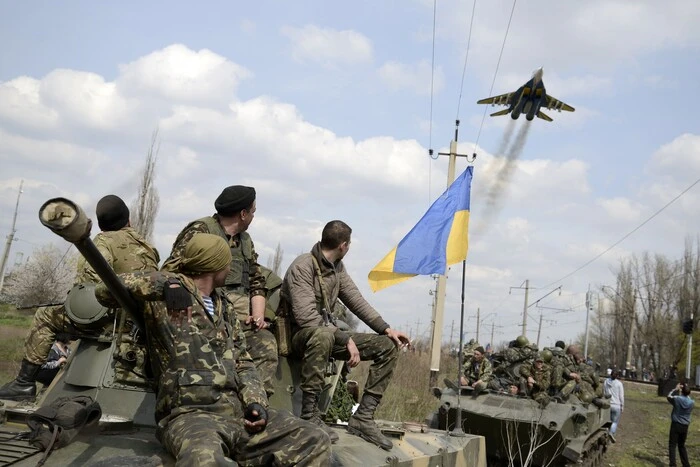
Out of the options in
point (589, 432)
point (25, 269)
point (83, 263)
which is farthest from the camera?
point (25, 269)

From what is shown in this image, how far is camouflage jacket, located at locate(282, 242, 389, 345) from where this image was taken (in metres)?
5.81

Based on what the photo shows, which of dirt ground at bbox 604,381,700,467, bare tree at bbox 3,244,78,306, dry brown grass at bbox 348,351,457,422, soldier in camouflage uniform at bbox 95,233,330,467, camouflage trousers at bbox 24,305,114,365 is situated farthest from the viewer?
bare tree at bbox 3,244,78,306

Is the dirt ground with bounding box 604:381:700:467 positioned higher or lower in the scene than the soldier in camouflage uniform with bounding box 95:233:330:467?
lower

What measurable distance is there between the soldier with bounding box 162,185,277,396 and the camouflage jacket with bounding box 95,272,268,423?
1275mm

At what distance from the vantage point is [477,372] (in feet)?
52.7

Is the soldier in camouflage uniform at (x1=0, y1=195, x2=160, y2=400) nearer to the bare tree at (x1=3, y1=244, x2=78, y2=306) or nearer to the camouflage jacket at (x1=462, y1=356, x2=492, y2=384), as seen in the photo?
the camouflage jacket at (x1=462, y1=356, x2=492, y2=384)

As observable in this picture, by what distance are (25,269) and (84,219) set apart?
45.8 m

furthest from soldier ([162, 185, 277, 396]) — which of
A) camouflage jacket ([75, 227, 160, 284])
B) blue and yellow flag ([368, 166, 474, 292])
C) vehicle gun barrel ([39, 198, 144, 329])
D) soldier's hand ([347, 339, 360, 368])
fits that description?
blue and yellow flag ([368, 166, 474, 292])

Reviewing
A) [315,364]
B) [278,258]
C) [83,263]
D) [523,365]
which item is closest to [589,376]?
[523,365]

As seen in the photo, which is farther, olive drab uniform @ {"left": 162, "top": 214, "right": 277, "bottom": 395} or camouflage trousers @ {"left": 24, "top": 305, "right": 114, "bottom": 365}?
olive drab uniform @ {"left": 162, "top": 214, "right": 277, "bottom": 395}

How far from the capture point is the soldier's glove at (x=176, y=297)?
12.7 feet

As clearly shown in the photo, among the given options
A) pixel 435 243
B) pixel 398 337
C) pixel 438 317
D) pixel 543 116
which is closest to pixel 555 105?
pixel 543 116

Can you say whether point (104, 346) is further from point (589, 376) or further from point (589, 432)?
point (589, 376)

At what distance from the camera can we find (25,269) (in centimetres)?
4538
